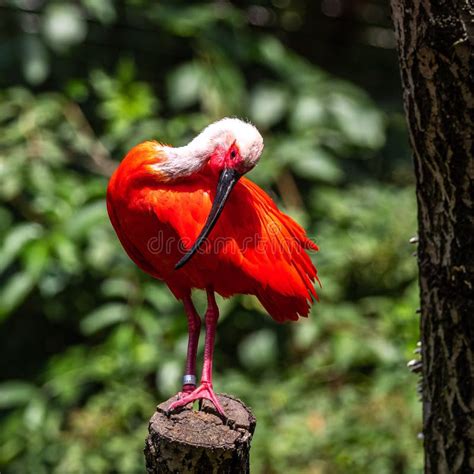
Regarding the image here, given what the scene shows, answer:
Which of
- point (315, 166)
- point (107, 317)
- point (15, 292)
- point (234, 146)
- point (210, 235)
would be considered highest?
point (234, 146)

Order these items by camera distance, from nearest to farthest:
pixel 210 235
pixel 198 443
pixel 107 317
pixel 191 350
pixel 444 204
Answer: pixel 198 443
pixel 444 204
pixel 210 235
pixel 191 350
pixel 107 317

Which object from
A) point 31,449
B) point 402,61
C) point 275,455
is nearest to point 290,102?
point 275,455

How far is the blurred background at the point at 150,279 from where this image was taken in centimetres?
392

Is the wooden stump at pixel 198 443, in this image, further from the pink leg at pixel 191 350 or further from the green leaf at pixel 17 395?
the green leaf at pixel 17 395

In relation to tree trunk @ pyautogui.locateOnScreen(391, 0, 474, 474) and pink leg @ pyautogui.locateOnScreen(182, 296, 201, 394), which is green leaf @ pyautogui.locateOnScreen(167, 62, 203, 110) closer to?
pink leg @ pyautogui.locateOnScreen(182, 296, 201, 394)

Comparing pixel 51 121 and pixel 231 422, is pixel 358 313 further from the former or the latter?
pixel 231 422

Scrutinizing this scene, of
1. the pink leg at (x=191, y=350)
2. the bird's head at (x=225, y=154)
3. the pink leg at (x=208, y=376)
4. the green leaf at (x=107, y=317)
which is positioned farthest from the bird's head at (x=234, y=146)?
the green leaf at (x=107, y=317)

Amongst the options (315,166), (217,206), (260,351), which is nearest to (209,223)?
(217,206)

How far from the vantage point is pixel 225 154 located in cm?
255

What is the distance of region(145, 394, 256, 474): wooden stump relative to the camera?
7.22 ft

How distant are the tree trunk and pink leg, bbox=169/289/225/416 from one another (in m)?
0.56

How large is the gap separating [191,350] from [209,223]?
0.53 metres

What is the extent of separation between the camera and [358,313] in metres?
4.30

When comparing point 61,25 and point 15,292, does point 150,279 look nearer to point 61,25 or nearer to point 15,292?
point 15,292
